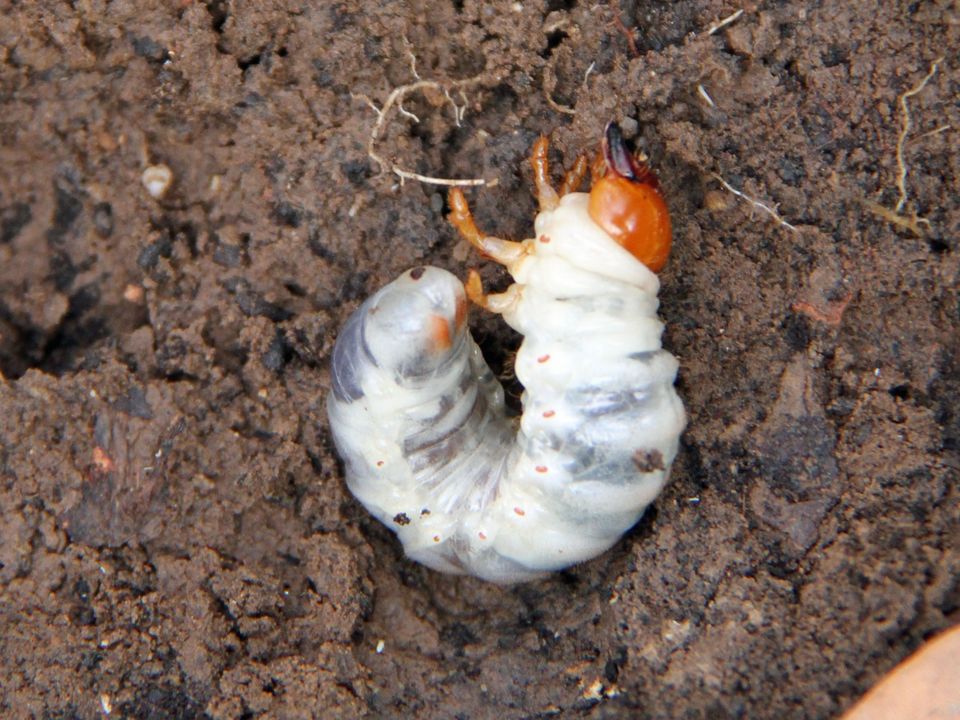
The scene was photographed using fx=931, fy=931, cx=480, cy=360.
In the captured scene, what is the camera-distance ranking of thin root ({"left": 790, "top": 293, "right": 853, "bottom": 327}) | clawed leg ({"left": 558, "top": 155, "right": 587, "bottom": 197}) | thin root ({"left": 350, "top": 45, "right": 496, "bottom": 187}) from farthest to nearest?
1. thin root ({"left": 350, "top": 45, "right": 496, "bottom": 187})
2. clawed leg ({"left": 558, "top": 155, "right": 587, "bottom": 197})
3. thin root ({"left": 790, "top": 293, "right": 853, "bottom": 327})

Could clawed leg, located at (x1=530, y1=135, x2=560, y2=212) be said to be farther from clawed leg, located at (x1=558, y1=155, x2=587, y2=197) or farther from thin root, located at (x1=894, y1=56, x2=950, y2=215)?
thin root, located at (x1=894, y1=56, x2=950, y2=215)

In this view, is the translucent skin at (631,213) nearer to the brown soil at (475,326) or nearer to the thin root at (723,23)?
the brown soil at (475,326)

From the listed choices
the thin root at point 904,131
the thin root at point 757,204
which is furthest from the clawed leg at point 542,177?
the thin root at point 904,131

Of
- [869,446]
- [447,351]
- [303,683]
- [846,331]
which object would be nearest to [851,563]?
[869,446]

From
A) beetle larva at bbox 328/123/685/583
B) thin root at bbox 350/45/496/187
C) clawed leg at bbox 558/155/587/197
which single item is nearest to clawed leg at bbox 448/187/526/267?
beetle larva at bbox 328/123/685/583

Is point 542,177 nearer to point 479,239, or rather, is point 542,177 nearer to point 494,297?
point 479,239

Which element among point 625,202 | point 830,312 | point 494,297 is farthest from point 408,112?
point 830,312
